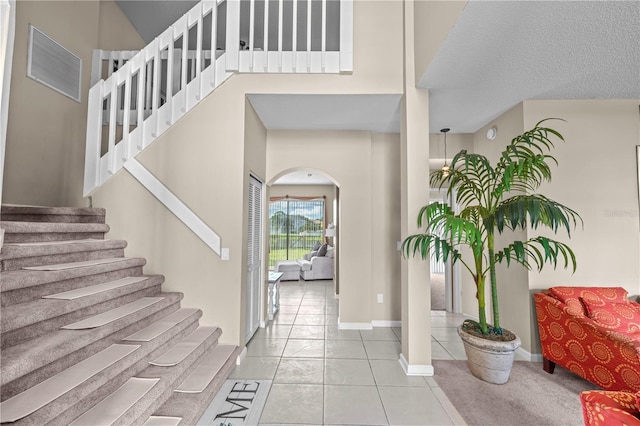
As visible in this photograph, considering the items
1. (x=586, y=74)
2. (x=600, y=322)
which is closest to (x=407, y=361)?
(x=600, y=322)

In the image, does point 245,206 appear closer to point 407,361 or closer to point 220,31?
point 407,361

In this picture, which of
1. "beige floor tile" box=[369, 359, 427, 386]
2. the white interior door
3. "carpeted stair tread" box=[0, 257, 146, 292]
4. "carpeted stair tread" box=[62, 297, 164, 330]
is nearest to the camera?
"carpeted stair tread" box=[0, 257, 146, 292]

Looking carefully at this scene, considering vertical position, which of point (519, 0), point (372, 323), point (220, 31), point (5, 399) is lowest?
point (372, 323)

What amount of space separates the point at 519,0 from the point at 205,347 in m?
3.64

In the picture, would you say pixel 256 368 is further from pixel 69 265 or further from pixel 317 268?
pixel 317 268

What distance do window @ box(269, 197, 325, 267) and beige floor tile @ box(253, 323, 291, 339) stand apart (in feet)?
19.2

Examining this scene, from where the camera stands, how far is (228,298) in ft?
9.71

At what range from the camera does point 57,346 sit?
5.33ft

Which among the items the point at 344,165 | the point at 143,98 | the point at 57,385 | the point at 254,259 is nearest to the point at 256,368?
the point at 254,259

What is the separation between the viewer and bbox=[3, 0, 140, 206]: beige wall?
9.79 feet

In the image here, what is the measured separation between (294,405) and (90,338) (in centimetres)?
155

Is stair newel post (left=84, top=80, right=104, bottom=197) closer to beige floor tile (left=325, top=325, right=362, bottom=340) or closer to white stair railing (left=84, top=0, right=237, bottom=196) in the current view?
white stair railing (left=84, top=0, right=237, bottom=196)

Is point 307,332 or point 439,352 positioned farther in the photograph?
point 307,332

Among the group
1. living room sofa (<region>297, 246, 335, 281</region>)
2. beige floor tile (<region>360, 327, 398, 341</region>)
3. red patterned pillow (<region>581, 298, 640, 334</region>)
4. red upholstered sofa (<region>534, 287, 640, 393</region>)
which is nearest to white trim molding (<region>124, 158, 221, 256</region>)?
beige floor tile (<region>360, 327, 398, 341</region>)
